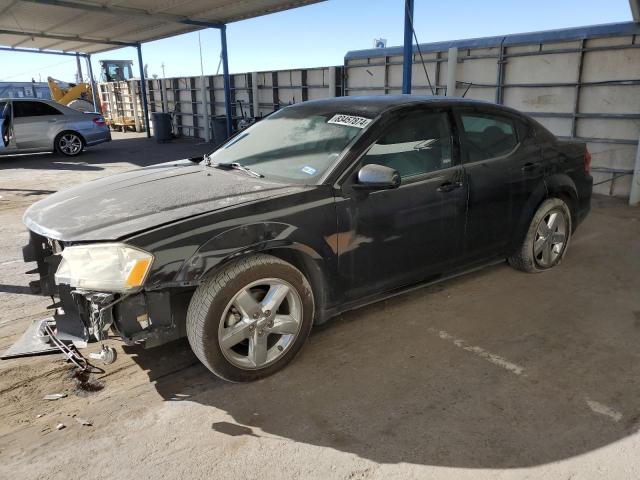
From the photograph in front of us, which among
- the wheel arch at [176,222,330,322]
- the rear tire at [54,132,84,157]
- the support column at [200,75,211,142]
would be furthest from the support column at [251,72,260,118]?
the wheel arch at [176,222,330,322]

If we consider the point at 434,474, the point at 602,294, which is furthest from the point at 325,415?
the point at 602,294

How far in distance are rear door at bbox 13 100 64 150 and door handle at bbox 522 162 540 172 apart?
42.4ft

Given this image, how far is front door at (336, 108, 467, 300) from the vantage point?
316cm

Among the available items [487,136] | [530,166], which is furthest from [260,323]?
[530,166]

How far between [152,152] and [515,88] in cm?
1107

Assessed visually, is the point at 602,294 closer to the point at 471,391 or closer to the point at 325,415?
the point at 471,391

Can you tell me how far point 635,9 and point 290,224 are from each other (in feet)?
22.8

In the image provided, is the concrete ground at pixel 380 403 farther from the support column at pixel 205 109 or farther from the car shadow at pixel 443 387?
the support column at pixel 205 109

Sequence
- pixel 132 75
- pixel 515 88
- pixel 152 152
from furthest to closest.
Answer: pixel 132 75 → pixel 152 152 → pixel 515 88

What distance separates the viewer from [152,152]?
623 inches

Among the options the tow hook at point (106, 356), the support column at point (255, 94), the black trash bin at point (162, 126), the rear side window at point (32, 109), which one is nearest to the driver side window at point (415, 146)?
the tow hook at point (106, 356)

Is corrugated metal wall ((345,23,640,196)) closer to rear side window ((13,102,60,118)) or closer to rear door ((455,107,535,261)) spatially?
rear door ((455,107,535,261))

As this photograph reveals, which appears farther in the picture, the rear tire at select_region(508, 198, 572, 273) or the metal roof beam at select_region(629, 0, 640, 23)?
the metal roof beam at select_region(629, 0, 640, 23)

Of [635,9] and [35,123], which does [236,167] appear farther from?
[35,123]
